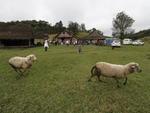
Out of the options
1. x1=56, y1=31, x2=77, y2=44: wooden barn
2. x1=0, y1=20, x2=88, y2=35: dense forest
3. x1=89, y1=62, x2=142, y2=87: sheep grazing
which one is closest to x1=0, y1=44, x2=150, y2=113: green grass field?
x1=89, y1=62, x2=142, y2=87: sheep grazing

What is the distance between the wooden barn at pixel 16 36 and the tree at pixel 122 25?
45.6 metres

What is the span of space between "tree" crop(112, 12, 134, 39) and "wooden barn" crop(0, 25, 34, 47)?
45.6 metres

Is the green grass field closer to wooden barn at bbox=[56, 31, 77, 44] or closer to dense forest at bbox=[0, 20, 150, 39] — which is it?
dense forest at bbox=[0, 20, 150, 39]

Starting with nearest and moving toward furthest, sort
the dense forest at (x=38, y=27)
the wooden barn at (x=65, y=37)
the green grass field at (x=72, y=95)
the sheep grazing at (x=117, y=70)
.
A: the green grass field at (x=72, y=95) → the sheep grazing at (x=117, y=70) → the dense forest at (x=38, y=27) → the wooden barn at (x=65, y=37)

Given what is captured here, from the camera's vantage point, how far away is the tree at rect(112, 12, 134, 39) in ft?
302

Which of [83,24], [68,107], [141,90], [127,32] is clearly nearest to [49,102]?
[68,107]

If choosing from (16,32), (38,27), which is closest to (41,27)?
(38,27)

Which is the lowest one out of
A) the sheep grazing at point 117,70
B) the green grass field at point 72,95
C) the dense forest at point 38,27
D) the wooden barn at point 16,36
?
the green grass field at point 72,95

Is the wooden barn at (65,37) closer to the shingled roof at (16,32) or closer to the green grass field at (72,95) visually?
the shingled roof at (16,32)

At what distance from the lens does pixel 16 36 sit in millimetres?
53625

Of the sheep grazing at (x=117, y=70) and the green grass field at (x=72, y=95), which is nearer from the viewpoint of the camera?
the green grass field at (x=72, y=95)

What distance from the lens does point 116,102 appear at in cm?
949

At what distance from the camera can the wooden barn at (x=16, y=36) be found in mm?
52431

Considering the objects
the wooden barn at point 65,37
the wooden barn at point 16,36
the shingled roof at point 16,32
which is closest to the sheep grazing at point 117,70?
the wooden barn at point 16,36
